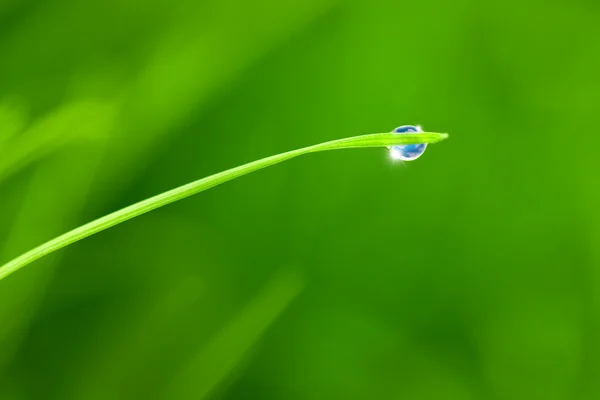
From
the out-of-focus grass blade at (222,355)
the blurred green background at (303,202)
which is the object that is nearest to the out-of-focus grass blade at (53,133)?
the blurred green background at (303,202)

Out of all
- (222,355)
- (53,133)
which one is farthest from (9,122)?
(222,355)

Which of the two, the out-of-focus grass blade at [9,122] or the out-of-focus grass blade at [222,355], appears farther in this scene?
the out-of-focus grass blade at [222,355]

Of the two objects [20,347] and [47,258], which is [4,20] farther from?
[20,347]

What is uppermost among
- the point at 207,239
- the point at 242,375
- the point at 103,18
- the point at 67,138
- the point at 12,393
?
the point at 103,18

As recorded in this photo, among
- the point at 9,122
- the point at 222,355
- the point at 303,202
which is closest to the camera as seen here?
the point at 9,122

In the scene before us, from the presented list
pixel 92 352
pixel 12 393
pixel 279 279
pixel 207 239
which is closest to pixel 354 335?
pixel 279 279

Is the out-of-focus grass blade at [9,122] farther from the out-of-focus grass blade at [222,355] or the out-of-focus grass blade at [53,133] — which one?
the out-of-focus grass blade at [222,355]

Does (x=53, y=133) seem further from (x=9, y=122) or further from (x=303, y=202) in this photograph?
(x=303, y=202)

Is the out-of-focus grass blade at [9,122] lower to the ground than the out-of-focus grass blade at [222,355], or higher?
higher
